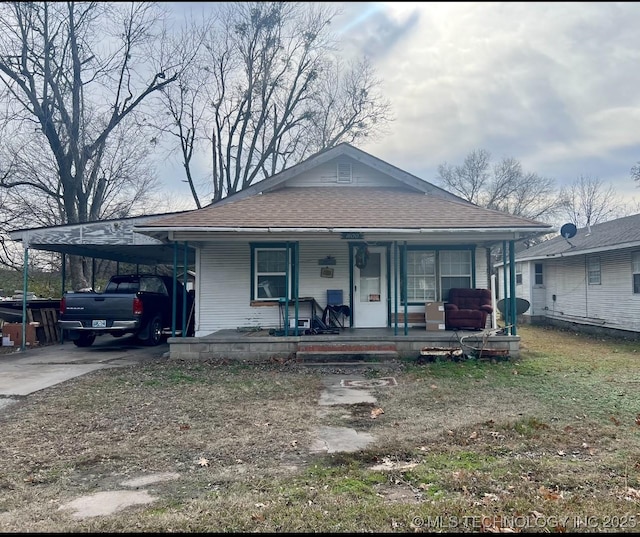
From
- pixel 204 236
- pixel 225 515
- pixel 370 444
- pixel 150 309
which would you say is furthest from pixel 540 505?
pixel 150 309

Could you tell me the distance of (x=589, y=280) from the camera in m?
15.8

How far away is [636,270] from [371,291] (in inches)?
328

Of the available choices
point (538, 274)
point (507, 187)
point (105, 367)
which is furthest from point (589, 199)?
point (105, 367)

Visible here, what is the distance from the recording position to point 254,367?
888cm

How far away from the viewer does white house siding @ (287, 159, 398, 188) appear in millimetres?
12812

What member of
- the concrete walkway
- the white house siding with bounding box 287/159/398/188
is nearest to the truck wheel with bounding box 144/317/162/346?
the concrete walkway

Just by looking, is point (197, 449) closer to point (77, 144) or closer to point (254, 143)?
point (77, 144)

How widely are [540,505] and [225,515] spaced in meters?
2.21

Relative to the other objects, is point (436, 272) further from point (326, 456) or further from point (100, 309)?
point (100, 309)

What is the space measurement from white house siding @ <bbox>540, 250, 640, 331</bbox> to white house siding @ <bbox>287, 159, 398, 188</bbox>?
25.7 feet

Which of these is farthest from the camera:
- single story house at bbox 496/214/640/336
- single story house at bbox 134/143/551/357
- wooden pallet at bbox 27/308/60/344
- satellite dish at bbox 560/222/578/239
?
satellite dish at bbox 560/222/578/239

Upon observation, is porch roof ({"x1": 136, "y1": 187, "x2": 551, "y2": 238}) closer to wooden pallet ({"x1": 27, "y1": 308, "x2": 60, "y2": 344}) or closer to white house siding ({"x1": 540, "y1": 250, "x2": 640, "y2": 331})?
wooden pallet ({"x1": 27, "y1": 308, "x2": 60, "y2": 344})

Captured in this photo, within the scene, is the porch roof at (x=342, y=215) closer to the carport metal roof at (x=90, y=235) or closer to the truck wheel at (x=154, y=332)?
the carport metal roof at (x=90, y=235)

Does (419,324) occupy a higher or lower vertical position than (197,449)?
higher
